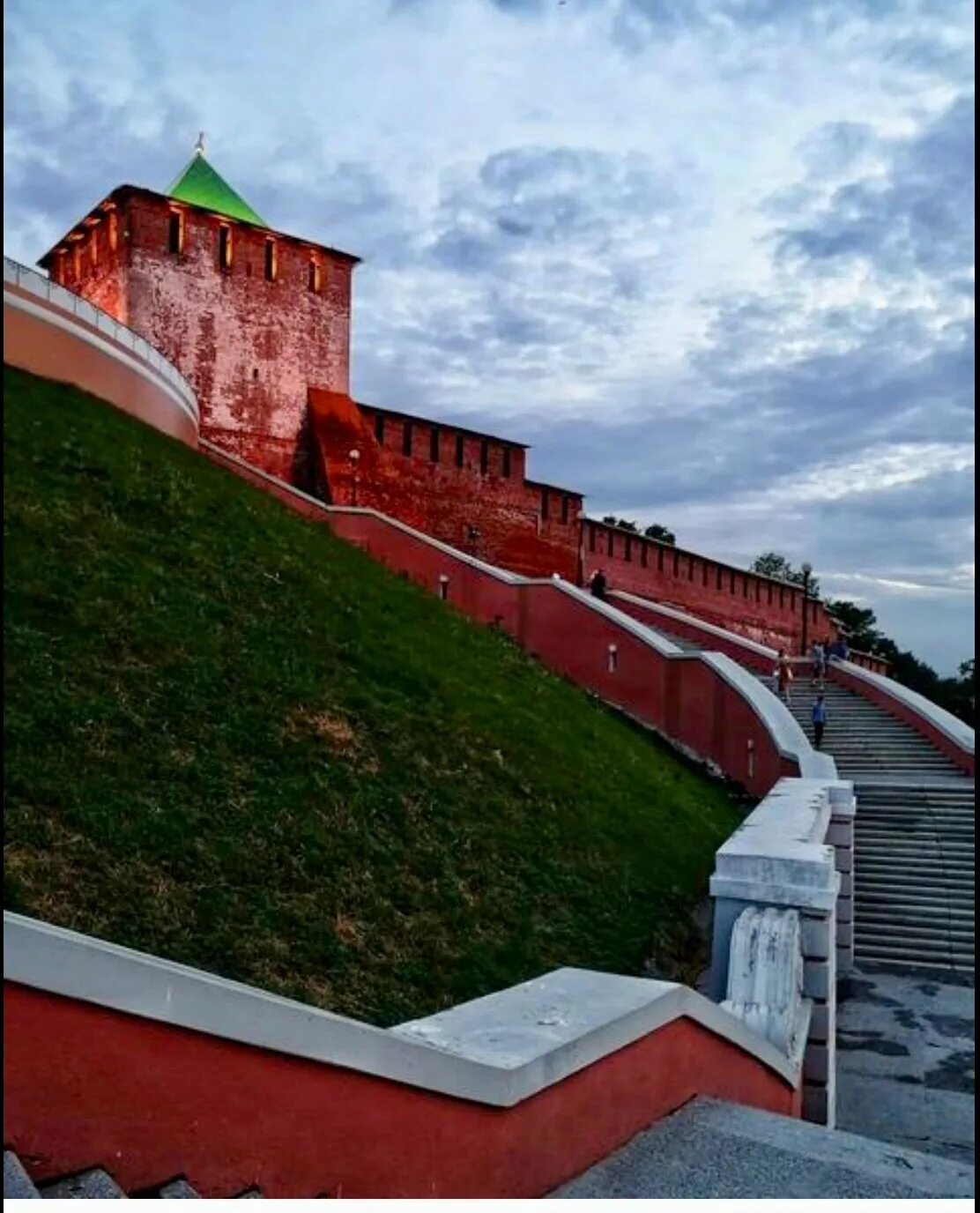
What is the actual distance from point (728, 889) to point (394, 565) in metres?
15.8

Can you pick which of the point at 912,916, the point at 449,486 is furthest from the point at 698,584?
the point at 912,916

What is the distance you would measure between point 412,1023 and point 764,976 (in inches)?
95.4

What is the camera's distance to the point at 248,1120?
2.20 meters

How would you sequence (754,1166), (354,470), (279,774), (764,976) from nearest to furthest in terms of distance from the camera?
(754,1166) → (764,976) → (279,774) → (354,470)

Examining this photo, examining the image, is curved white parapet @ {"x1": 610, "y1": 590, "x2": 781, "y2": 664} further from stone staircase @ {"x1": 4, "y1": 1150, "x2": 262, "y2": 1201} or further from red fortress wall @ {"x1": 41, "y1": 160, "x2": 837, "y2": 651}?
stone staircase @ {"x1": 4, "y1": 1150, "x2": 262, "y2": 1201}

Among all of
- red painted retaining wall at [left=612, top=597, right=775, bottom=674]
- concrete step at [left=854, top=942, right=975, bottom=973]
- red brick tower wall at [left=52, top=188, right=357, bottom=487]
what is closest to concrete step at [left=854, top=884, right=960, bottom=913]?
concrete step at [left=854, top=942, right=975, bottom=973]

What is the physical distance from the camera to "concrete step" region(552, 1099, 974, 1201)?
2.90m

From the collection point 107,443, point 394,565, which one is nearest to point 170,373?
point 394,565

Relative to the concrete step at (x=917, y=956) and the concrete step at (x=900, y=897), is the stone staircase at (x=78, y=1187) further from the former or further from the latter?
the concrete step at (x=900, y=897)

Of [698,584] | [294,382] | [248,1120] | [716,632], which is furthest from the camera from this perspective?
[698,584]

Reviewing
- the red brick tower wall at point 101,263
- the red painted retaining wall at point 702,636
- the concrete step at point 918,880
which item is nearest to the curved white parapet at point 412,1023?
the concrete step at point 918,880

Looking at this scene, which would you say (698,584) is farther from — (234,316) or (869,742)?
(234,316)

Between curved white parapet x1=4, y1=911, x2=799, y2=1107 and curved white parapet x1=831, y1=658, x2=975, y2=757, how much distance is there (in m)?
12.7

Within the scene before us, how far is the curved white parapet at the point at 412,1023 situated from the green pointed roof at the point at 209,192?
2614cm
